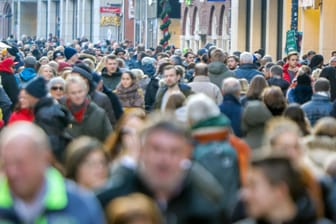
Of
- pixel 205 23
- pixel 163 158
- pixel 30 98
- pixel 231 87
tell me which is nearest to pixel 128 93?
pixel 231 87

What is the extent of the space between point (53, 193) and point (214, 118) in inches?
153

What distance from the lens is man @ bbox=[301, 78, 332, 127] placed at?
15914 millimetres

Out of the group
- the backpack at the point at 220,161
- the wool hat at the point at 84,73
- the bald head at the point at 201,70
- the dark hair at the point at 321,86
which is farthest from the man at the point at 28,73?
the backpack at the point at 220,161

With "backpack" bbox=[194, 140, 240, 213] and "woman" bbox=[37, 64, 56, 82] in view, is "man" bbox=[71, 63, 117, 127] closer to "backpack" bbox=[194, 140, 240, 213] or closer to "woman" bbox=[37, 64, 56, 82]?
"woman" bbox=[37, 64, 56, 82]

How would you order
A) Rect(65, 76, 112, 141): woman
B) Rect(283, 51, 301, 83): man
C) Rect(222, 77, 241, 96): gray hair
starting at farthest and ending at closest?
Rect(283, 51, 301, 83): man, Rect(222, 77, 241, 96): gray hair, Rect(65, 76, 112, 141): woman

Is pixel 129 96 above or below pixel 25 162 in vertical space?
below

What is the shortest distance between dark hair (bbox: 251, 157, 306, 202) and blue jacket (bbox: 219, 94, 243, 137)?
7886 mm

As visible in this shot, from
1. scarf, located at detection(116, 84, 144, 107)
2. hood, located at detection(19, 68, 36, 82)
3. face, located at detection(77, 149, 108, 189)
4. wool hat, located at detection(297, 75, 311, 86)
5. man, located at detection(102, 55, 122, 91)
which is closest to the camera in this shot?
face, located at detection(77, 149, 108, 189)

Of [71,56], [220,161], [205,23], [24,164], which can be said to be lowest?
[220,161]

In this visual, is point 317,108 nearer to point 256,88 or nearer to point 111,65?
point 256,88

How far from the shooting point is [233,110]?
14797 mm

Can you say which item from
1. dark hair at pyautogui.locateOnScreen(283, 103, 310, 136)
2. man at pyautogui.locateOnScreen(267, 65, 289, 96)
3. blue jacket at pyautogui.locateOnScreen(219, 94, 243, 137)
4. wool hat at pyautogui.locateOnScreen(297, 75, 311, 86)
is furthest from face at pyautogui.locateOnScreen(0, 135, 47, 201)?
man at pyautogui.locateOnScreen(267, 65, 289, 96)

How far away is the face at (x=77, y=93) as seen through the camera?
1381 centimetres

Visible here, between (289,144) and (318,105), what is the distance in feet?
24.5
